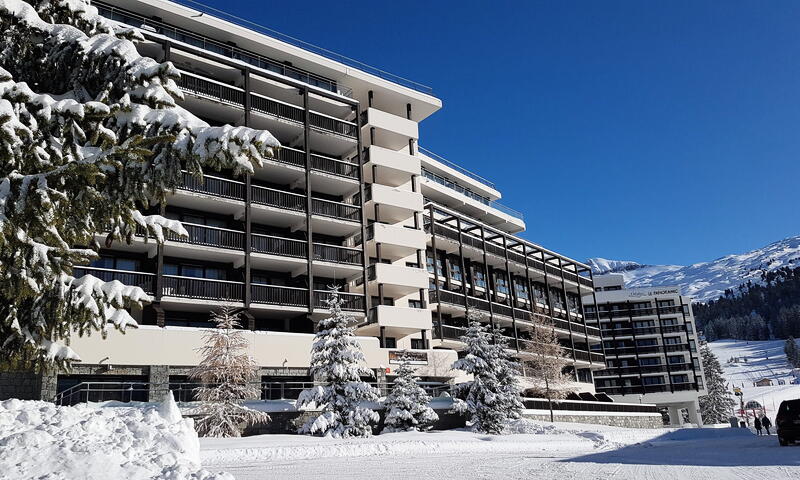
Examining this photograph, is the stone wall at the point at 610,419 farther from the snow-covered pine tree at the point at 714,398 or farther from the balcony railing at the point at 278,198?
the snow-covered pine tree at the point at 714,398

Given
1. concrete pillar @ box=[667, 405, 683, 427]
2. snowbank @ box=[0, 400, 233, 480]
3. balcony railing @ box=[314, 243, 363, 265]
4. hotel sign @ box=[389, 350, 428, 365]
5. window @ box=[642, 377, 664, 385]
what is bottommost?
concrete pillar @ box=[667, 405, 683, 427]

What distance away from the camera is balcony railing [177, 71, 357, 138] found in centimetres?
3656

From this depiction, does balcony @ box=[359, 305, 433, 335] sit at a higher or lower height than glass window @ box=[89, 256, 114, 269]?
lower

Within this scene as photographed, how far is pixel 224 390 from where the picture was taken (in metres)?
26.0

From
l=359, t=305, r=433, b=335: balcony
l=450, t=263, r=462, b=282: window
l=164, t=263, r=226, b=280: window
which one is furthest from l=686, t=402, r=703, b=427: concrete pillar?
l=164, t=263, r=226, b=280: window

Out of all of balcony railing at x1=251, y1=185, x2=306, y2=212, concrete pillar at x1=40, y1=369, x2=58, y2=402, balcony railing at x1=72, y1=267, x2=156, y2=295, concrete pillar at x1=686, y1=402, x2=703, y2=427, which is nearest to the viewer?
concrete pillar at x1=40, y1=369, x2=58, y2=402

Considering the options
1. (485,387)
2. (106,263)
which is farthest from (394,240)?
(106,263)

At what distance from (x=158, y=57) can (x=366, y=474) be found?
28.7 meters

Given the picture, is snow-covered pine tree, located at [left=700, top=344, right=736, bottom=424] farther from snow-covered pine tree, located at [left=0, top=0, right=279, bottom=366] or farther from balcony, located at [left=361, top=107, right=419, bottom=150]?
snow-covered pine tree, located at [left=0, top=0, right=279, bottom=366]

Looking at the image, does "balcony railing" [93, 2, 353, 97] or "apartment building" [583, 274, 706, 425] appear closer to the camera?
"balcony railing" [93, 2, 353, 97]

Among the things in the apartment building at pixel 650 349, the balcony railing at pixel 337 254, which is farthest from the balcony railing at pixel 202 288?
the apartment building at pixel 650 349

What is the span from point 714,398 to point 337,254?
8253 cm

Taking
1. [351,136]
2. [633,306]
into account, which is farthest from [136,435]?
[633,306]

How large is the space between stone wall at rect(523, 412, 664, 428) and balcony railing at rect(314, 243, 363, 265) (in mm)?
14202
